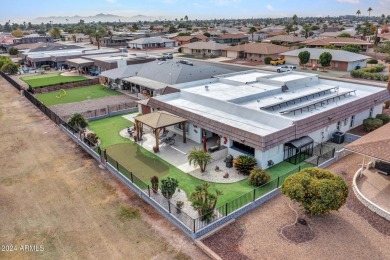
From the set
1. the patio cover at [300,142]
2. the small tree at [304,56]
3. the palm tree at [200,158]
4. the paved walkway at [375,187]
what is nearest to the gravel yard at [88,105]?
the palm tree at [200,158]

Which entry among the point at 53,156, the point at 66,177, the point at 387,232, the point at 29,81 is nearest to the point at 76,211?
the point at 66,177

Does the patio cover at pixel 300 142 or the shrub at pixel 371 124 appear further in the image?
the shrub at pixel 371 124

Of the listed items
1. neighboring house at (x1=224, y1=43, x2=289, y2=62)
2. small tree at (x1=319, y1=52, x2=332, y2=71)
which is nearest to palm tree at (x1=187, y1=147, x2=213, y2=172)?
small tree at (x1=319, y1=52, x2=332, y2=71)

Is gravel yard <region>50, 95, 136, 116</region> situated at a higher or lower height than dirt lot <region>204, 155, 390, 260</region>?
higher

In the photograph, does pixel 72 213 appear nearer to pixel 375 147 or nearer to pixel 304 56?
pixel 375 147

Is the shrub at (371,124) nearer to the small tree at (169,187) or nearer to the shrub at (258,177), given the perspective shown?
the shrub at (258,177)

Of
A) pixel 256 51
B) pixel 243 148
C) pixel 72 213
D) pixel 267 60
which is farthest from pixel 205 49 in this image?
pixel 72 213

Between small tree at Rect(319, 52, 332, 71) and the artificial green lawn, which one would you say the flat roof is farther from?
small tree at Rect(319, 52, 332, 71)
